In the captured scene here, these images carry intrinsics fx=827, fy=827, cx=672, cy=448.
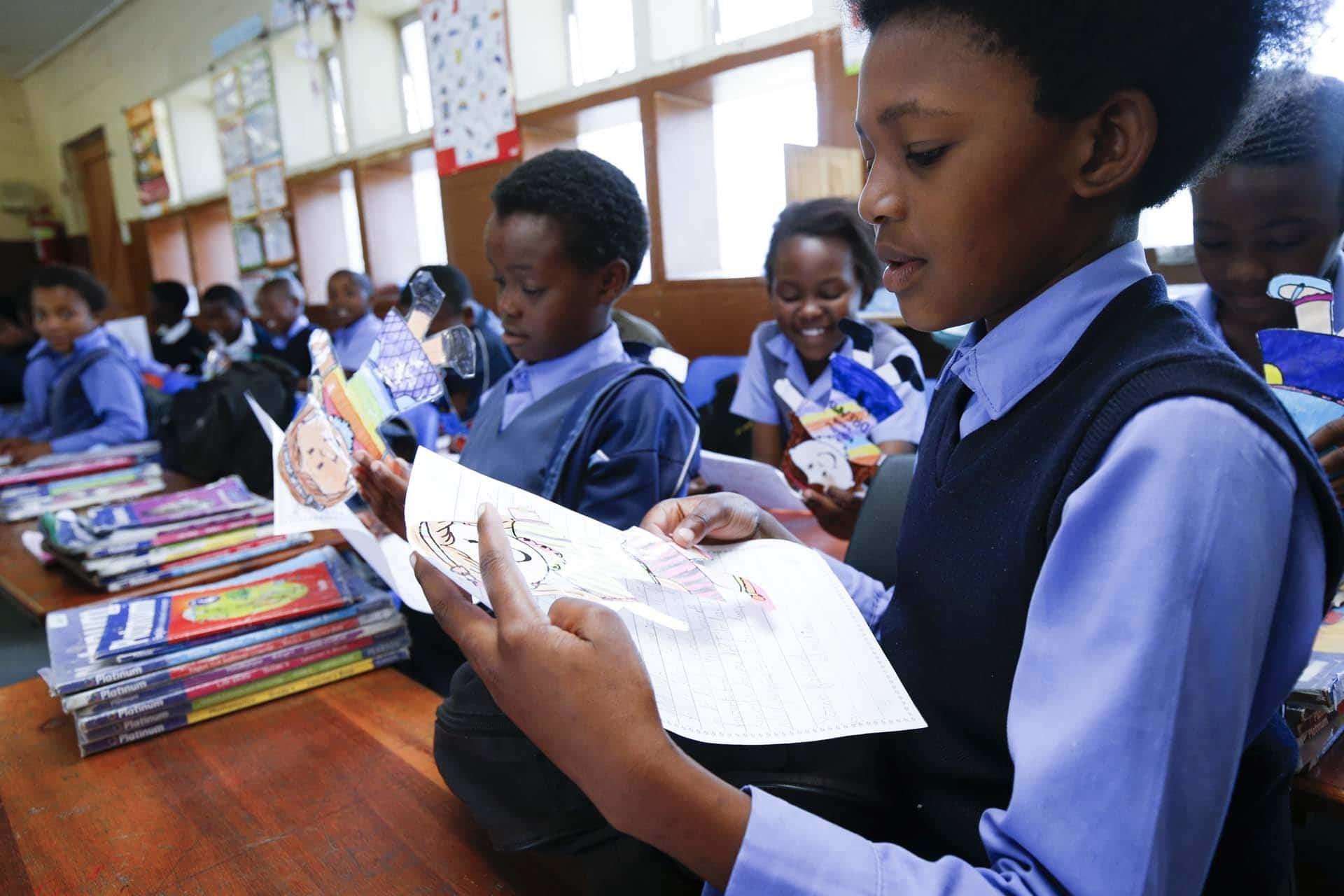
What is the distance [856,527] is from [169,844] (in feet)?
2.71

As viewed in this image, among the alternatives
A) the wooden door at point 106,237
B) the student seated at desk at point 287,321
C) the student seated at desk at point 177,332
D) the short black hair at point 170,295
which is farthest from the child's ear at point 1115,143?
the wooden door at point 106,237

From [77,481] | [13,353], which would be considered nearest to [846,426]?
[77,481]

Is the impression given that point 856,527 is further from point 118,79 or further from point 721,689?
point 118,79

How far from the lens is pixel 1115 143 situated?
53cm

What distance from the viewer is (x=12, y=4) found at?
6.66m

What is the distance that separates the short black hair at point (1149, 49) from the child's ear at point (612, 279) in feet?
2.90

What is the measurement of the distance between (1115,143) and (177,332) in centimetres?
642

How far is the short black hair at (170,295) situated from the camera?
5.71 m

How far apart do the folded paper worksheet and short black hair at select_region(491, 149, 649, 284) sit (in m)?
0.75

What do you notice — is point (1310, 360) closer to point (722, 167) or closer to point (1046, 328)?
point (1046, 328)

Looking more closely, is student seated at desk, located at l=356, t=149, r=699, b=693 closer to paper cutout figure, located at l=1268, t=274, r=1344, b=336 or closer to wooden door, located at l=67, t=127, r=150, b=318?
paper cutout figure, located at l=1268, t=274, r=1344, b=336

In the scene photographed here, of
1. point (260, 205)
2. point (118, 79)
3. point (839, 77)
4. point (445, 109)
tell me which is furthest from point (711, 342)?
point (118, 79)

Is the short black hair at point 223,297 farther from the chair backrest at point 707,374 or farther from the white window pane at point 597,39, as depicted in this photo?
the chair backrest at point 707,374

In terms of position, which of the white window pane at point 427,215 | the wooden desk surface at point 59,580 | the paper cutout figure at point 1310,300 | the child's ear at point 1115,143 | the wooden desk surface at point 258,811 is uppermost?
the white window pane at point 427,215
